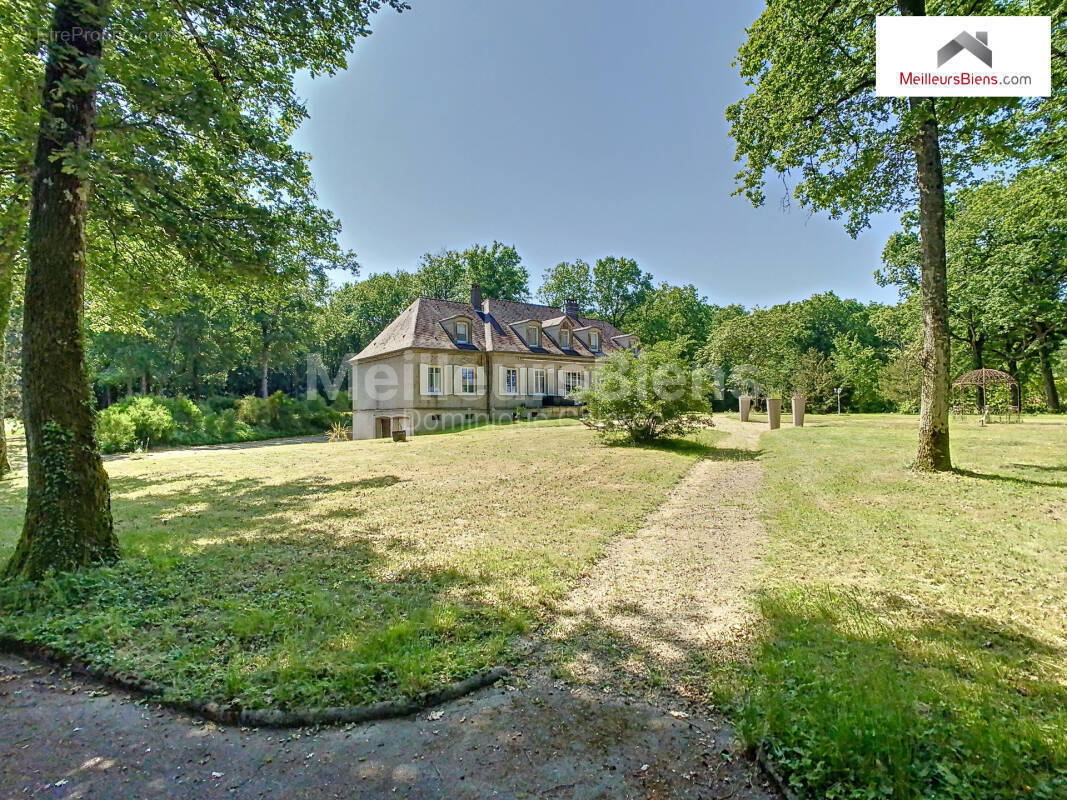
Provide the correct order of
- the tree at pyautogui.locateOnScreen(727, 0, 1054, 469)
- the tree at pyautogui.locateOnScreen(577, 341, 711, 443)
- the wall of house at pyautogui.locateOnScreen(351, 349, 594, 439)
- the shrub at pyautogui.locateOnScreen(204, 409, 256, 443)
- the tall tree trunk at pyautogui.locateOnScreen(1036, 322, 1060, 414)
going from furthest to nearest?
the shrub at pyautogui.locateOnScreen(204, 409, 256, 443) < the tall tree trunk at pyautogui.locateOnScreen(1036, 322, 1060, 414) < the wall of house at pyautogui.locateOnScreen(351, 349, 594, 439) < the tree at pyautogui.locateOnScreen(577, 341, 711, 443) < the tree at pyautogui.locateOnScreen(727, 0, 1054, 469)

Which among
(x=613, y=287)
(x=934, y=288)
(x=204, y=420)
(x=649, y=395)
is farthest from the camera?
(x=613, y=287)

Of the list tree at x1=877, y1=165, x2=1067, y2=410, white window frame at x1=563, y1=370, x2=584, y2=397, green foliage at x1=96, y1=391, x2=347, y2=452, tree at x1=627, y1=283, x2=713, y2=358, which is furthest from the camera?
tree at x1=627, y1=283, x2=713, y2=358

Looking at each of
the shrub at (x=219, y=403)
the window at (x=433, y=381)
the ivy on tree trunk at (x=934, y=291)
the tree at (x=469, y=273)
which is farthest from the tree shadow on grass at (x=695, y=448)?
the tree at (x=469, y=273)

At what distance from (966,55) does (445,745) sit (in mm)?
11913

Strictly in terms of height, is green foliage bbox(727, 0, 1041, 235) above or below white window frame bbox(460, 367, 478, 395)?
above

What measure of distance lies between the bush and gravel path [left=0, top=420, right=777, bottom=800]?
77.2ft

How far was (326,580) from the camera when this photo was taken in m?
4.70

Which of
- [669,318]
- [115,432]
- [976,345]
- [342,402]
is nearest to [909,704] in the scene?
[115,432]

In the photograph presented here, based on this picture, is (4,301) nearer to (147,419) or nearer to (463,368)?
(147,419)

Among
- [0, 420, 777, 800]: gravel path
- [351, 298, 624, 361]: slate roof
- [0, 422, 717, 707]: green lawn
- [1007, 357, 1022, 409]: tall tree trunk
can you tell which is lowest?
[0, 420, 777, 800]: gravel path

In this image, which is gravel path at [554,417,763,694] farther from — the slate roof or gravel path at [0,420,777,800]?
the slate roof

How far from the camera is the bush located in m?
21.5

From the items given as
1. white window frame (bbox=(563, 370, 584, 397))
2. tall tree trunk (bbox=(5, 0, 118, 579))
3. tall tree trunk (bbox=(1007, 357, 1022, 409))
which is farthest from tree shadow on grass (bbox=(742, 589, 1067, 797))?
tall tree trunk (bbox=(1007, 357, 1022, 409))

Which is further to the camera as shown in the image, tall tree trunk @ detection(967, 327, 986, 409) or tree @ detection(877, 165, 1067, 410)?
tall tree trunk @ detection(967, 327, 986, 409)
